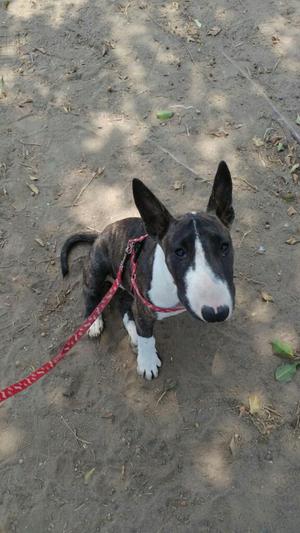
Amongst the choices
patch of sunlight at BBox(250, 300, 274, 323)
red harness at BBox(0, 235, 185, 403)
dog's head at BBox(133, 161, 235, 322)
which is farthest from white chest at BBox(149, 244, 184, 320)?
patch of sunlight at BBox(250, 300, 274, 323)

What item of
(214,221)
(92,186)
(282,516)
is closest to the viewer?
(214,221)

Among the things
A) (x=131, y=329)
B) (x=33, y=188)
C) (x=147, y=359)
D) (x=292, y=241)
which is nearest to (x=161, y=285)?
(x=147, y=359)

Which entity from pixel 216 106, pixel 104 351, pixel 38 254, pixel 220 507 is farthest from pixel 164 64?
pixel 220 507

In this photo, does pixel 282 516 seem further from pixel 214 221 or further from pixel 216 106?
pixel 216 106

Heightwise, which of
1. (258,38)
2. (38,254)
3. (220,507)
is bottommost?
(220,507)

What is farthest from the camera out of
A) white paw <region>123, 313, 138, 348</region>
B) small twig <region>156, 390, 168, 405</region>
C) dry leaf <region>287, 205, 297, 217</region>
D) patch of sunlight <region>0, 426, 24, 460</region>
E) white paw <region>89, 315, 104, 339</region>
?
dry leaf <region>287, 205, 297, 217</region>

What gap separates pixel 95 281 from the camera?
13.9 feet

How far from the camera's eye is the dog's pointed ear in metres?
3.10

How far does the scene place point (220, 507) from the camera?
11.6 ft

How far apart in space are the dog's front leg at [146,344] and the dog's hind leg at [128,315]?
23cm

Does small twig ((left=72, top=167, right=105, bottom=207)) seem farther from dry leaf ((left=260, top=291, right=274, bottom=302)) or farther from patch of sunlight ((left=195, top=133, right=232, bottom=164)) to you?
dry leaf ((left=260, top=291, right=274, bottom=302))

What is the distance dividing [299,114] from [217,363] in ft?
10.3

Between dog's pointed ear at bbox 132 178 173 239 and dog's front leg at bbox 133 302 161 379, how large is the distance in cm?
67

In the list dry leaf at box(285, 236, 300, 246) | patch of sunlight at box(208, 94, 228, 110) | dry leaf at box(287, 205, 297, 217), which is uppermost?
patch of sunlight at box(208, 94, 228, 110)
